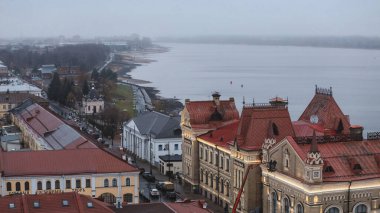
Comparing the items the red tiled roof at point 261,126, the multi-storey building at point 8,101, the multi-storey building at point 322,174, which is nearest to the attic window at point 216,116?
the red tiled roof at point 261,126

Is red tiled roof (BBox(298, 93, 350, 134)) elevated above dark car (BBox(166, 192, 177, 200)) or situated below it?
above

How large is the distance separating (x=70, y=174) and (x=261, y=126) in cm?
1038

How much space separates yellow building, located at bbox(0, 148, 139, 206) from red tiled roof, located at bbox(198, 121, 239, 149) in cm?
591

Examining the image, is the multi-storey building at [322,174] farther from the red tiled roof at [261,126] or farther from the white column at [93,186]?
the white column at [93,186]

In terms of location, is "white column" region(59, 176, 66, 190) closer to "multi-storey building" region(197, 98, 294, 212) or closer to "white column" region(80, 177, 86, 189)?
"white column" region(80, 177, 86, 189)

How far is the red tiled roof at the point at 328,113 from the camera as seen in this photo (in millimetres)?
38375

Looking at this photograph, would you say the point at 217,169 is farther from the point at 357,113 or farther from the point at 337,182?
the point at 357,113

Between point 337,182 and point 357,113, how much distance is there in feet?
185

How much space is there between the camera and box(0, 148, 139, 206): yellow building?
36344 millimetres

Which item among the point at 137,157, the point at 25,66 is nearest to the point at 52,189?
the point at 137,157

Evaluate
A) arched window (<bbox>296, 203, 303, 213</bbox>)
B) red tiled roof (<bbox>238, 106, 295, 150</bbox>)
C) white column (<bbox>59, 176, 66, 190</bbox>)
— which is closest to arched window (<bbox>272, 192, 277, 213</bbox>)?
arched window (<bbox>296, 203, 303, 213</bbox>)

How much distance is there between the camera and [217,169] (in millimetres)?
41281

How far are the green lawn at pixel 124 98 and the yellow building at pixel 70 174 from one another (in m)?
42.1

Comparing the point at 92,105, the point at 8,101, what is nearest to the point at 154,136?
the point at 8,101
